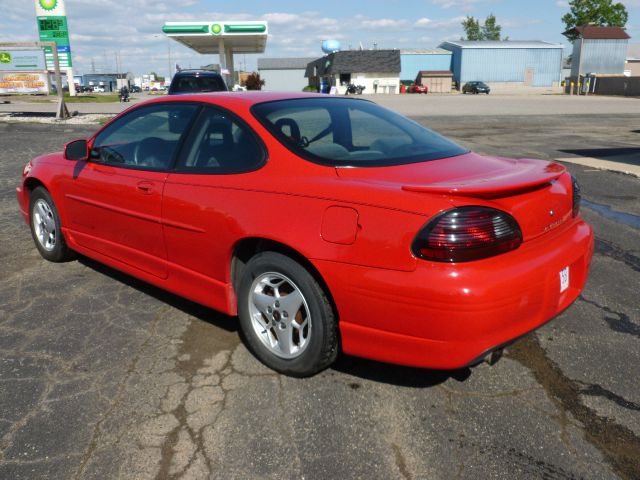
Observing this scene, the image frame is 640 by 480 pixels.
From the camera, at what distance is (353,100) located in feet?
12.8

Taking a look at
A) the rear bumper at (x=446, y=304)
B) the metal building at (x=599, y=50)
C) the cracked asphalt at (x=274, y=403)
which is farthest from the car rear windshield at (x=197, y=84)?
the metal building at (x=599, y=50)

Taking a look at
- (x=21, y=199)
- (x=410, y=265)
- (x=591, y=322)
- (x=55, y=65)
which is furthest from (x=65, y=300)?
(x=55, y=65)

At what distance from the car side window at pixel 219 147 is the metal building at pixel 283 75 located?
319 ft

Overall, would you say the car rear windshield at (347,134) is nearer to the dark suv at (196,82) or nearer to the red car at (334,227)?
the red car at (334,227)

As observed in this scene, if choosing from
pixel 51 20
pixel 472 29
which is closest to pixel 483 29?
pixel 472 29

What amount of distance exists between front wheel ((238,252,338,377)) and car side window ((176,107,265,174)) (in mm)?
565

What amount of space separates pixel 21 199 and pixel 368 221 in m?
3.98

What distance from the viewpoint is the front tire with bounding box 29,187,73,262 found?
4609 millimetres

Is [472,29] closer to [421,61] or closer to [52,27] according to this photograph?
[421,61]

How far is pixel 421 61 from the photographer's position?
3031 inches

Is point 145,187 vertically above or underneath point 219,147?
underneath

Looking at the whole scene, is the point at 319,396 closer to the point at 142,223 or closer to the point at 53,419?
the point at 53,419

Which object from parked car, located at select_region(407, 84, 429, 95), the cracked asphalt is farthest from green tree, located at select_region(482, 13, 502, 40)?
the cracked asphalt

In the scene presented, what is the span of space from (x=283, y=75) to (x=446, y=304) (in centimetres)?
10353
